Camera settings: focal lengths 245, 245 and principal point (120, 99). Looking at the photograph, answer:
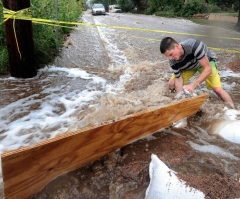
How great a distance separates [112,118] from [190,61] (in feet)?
5.83

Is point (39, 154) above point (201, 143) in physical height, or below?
above

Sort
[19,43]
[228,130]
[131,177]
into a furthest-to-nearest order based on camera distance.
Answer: [19,43], [228,130], [131,177]

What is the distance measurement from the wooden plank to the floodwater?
0.14 metres

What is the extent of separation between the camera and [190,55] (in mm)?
4035

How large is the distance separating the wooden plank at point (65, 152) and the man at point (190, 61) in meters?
1.04

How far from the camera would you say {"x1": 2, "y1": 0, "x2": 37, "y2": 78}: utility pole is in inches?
184

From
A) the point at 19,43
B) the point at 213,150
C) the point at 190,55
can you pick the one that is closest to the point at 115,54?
the point at 19,43

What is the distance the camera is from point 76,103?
4.29 m

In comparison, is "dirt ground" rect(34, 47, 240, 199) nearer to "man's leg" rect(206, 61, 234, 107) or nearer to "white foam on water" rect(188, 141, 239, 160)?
"white foam on water" rect(188, 141, 239, 160)

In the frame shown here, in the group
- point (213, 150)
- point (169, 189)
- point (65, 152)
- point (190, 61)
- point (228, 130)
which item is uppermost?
point (190, 61)

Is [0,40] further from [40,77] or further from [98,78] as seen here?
[98,78]

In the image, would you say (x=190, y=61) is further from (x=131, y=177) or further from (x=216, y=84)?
(x=131, y=177)

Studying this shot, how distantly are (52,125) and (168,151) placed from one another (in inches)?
66.5

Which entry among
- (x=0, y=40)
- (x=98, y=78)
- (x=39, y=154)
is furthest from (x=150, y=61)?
(x=39, y=154)
